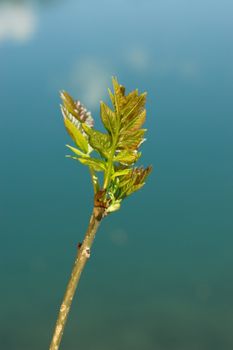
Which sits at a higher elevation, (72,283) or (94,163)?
(94,163)

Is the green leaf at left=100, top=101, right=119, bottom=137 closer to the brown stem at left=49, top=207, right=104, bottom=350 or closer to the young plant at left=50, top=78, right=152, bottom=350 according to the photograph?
the young plant at left=50, top=78, right=152, bottom=350

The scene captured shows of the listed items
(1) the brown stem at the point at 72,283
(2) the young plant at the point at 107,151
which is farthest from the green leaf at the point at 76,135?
(1) the brown stem at the point at 72,283

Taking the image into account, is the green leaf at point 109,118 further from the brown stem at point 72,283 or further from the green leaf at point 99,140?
the brown stem at point 72,283

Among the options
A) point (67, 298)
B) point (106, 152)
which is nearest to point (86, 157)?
point (106, 152)

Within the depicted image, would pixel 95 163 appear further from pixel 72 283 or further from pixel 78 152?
pixel 72 283

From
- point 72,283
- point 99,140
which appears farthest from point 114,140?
point 72,283

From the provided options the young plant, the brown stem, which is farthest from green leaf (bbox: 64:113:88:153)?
the brown stem
